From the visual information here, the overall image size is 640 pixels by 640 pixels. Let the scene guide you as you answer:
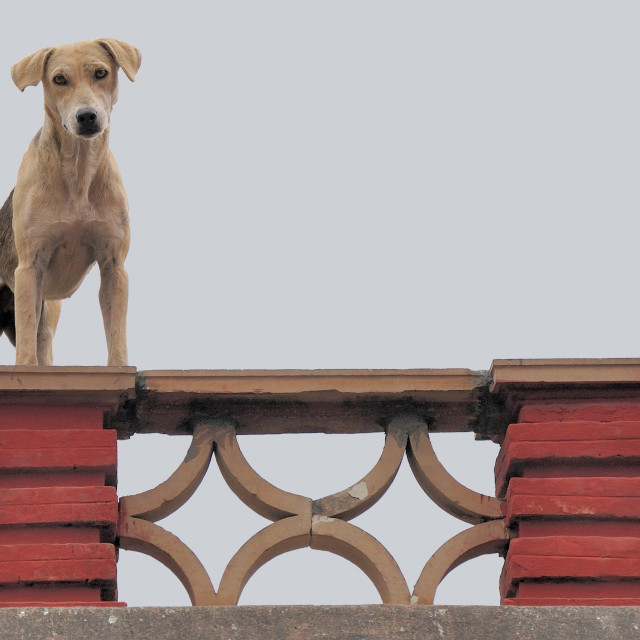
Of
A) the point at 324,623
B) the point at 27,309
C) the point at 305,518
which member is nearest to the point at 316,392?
the point at 305,518

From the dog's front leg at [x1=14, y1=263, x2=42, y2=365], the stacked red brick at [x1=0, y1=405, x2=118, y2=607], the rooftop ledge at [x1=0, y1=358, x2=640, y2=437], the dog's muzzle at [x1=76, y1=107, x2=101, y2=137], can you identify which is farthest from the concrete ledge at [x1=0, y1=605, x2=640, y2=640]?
the dog's muzzle at [x1=76, y1=107, x2=101, y2=137]

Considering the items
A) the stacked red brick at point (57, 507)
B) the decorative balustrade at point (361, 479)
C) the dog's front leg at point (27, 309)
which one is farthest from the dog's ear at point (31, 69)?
the stacked red brick at point (57, 507)

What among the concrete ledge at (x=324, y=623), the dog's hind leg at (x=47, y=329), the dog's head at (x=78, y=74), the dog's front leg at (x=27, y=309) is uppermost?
the dog's head at (x=78, y=74)

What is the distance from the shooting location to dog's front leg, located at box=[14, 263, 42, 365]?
8273 mm

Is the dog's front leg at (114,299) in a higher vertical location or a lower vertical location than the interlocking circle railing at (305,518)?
higher

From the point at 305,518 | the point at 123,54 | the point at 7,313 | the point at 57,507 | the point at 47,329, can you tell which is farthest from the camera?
the point at 7,313

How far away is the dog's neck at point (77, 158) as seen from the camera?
27.3 ft

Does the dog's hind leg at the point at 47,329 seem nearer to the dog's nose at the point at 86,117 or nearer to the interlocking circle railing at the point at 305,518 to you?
the dog's nose at the point at 86,117

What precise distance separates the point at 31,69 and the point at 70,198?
0.60 m

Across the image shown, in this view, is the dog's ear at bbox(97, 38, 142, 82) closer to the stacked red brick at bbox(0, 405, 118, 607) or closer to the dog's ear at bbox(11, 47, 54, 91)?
the dog's ear at bbox(11, 47, 54, 91)

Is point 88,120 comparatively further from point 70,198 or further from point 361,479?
point 361,479

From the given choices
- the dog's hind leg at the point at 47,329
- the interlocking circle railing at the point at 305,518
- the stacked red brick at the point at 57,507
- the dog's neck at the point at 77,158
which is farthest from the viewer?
the dog's hind leg at the point at 47,329

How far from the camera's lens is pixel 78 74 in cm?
819

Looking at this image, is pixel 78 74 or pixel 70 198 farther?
pixel 70 198
